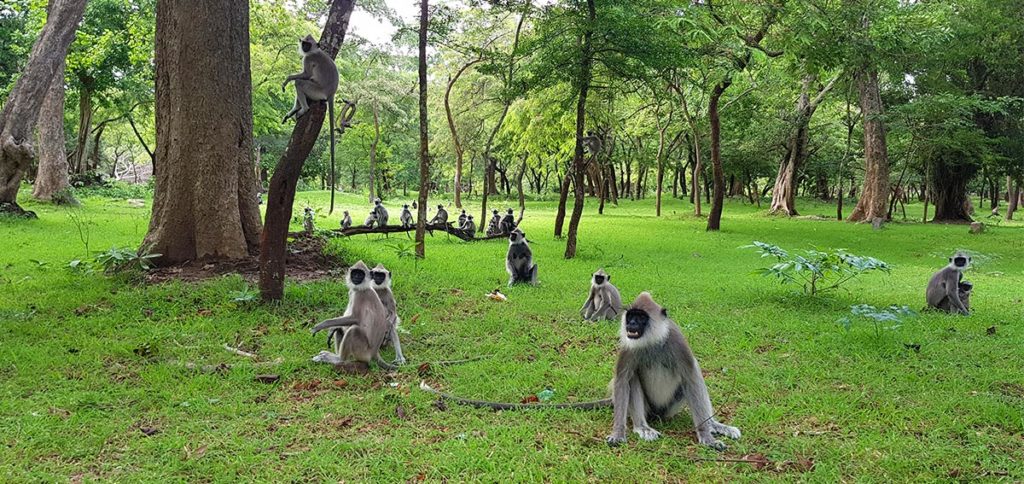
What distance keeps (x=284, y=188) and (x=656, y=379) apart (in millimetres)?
5126

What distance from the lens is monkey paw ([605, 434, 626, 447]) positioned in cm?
447

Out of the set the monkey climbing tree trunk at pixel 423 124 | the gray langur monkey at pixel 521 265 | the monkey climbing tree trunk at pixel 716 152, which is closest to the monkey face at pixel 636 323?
the gray langur monkey at pixel 521 265

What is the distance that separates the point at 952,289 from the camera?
30.0ft

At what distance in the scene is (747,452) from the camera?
4.40 meters

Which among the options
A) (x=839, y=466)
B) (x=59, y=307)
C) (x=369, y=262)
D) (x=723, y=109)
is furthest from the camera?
(x=723, y=109)

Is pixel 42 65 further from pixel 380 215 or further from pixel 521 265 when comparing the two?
pixel 521 265

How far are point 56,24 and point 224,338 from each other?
10195mm

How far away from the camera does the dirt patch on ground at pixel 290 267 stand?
892cm

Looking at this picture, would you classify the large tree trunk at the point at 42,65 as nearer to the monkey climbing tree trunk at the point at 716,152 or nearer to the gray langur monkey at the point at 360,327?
the gray langur monkey at the point at 360,327

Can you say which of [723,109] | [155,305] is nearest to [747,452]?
[155,305]

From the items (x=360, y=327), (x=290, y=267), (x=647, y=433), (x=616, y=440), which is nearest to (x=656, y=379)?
(x=647, y=433)

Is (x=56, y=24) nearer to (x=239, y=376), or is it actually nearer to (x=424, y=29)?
(x=424, y=29)

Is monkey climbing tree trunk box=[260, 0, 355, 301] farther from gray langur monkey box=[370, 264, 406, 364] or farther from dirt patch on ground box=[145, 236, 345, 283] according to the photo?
gray langur monkey box=[370, 264, 406, 364]

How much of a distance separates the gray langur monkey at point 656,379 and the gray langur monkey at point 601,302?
3667 millimetres
